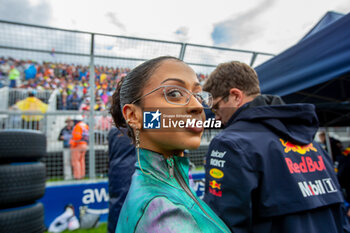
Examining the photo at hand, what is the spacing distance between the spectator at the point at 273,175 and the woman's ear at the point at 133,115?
57 centimetres

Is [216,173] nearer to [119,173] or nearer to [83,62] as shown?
[119,173]

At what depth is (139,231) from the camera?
505 millimetres

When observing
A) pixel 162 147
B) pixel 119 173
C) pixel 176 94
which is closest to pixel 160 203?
pixel 162 147

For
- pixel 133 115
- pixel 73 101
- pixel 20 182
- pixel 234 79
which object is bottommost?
pixel 20 182

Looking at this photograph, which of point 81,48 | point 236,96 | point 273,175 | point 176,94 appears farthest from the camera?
point 81,48

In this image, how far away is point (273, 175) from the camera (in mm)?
1062

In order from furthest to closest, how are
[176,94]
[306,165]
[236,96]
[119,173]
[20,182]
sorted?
[20,182] → [119,173] → [236,96] → [306,165] → [176,94]

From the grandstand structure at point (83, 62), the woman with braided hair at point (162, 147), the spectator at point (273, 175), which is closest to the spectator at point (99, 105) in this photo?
the grandstand structure at point (83, 62)

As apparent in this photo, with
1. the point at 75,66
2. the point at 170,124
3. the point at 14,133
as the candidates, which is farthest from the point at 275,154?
the point at 75,66

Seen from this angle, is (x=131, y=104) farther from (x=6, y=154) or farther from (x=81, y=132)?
(x=81, y=132)

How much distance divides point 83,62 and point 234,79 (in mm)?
2909

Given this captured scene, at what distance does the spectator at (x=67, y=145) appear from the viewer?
11.7ft

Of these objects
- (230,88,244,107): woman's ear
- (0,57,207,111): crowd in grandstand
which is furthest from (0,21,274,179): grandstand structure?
(230,88,244,107): woman's ear

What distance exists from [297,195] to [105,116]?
3.28 metres
